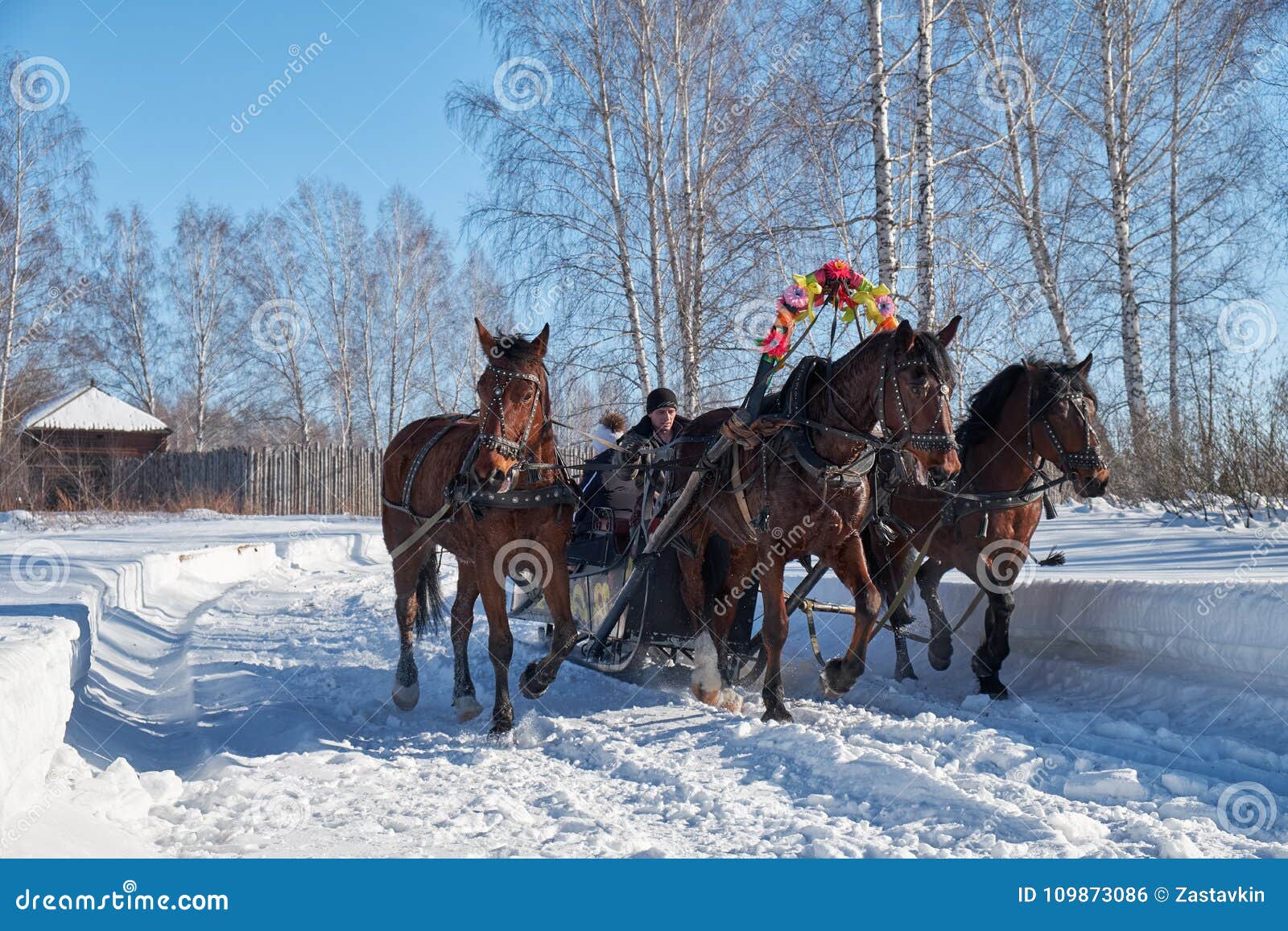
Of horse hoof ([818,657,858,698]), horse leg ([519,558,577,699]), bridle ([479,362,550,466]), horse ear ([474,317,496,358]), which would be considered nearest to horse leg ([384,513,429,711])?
horse leg ([519,558,577,699])

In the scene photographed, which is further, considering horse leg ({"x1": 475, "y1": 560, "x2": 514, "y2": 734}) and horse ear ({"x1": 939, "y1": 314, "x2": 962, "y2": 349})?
horse leg ({"x1": 475, "y1": 560, "x2": 514, "y2": 734})

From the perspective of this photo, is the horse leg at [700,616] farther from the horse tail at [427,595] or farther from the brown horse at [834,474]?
the horse tail at [427,595]

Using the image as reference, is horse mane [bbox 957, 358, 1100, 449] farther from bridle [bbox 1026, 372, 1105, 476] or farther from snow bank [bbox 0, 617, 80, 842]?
snow bank [bbox 0, 617, 80, 842]

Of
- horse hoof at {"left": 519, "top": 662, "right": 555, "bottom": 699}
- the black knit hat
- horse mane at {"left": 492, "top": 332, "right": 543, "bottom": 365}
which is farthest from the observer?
the black knit hat

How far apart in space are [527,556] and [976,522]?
8.08ft

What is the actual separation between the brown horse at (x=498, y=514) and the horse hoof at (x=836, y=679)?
1308mm

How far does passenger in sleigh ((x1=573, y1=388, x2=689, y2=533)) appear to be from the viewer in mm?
6504

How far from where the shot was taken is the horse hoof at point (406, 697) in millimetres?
6020

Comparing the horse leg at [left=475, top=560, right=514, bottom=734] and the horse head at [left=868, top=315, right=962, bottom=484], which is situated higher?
the horse head at [left=868, top=315, right=962, bottom=484]

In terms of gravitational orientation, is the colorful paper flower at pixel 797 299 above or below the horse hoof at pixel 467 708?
above

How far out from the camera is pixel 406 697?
19.8 feet

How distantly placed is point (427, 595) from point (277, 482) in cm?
2057

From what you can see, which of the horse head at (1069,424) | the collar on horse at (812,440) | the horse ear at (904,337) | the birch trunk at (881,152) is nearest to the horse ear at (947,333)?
the horse ear at (904,337)

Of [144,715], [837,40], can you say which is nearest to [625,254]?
[837,40]
